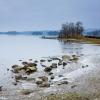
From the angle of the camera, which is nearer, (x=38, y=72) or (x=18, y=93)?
(x=18, y=93)

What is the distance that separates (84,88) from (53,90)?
245 cm

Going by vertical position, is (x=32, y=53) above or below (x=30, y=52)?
above

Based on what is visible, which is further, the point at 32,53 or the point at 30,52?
the point at 30,52

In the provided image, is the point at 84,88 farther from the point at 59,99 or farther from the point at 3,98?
the point at 3,98

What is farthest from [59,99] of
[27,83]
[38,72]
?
[38,72]

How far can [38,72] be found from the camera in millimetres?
33000

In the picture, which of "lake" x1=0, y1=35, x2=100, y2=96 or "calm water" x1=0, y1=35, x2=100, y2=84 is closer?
"lake" x1=0, y1=35, x2=100, y2=96

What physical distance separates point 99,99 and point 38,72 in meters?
16.6

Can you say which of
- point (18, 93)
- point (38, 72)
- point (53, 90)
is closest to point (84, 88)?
point (53, 90)

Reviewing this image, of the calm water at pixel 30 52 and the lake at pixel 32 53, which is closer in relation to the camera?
the lake at pixel 32 53

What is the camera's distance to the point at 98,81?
24125mm

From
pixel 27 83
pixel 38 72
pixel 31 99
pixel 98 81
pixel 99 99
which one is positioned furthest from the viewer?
pixel 38 72

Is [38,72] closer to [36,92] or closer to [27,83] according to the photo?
[27,83]

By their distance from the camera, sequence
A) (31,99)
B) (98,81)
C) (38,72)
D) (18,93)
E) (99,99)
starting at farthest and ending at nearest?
(38,72) < (98,81) < (18,93) < (31,99) < (99,99)
